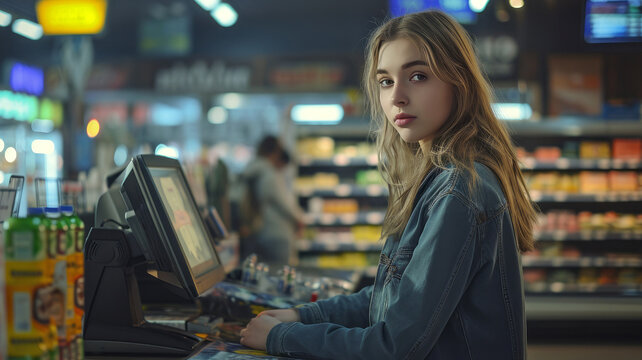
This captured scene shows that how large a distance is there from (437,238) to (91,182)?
7.14 feet

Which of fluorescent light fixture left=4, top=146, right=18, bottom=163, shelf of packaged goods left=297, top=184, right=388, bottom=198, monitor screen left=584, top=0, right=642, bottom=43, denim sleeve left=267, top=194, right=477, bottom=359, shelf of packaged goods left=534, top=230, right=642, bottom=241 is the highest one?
monitor screen left=584, top=0, right=642, bottom=43

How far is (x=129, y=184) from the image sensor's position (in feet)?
4.63

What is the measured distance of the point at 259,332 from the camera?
1.37 meters

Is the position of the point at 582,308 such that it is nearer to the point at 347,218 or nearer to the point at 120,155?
the point at 120,155

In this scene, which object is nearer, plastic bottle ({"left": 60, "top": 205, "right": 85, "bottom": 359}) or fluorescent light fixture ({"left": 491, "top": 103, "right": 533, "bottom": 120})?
plastic bottle ({"left": 60, "top": 205, "right": 85, "bottom": 359})

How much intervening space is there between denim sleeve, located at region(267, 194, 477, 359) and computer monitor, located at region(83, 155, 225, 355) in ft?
1.56

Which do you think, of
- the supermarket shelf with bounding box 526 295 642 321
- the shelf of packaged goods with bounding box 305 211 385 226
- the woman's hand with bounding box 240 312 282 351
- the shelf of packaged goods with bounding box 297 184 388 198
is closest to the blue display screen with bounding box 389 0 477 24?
the shelf of packaged goods with bounding box 297 184 388 198

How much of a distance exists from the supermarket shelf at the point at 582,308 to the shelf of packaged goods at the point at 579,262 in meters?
3.09

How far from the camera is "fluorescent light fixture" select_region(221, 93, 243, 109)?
9.22 meters

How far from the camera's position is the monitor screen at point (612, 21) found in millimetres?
3525

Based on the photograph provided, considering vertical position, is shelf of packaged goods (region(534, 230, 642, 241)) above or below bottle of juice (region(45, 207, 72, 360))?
below

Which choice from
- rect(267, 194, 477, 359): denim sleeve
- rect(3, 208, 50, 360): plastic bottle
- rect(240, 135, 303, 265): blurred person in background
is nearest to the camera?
rect(3, 208, 50, 360): plastic bottle

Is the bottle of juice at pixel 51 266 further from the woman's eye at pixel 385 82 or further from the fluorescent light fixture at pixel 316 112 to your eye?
the fluorescent light fixture at pixel 316 112

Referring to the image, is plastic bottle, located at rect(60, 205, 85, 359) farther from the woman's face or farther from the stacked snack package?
the woman's face
